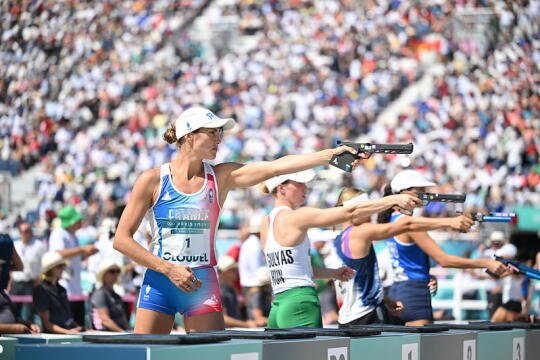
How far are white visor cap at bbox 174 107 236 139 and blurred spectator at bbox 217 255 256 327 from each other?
6155 mm

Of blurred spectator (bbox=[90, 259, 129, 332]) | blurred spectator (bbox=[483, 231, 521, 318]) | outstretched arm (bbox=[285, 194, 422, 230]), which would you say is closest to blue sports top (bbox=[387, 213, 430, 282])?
outstretched arm (bbox=[285, 194, 422, 230])

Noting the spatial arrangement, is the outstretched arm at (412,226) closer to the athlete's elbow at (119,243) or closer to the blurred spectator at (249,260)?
the athlete's elbow at (119,243)

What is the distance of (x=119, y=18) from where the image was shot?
3481cm

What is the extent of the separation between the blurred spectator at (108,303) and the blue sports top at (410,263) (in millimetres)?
3784

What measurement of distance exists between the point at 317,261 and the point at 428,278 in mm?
4292

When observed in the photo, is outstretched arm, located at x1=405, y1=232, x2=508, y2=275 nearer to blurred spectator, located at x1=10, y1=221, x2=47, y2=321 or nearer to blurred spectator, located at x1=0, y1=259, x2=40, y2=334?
blurred spectator, located at x1=0, y1=259, x2=40, y2=334

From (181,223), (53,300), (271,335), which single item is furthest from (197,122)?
(53,300)

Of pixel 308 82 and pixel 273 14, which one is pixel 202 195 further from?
pixel 273 14

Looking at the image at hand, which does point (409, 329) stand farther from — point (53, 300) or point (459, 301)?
point (459, 301)

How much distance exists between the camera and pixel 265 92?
2978 cm

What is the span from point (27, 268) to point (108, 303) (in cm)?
228

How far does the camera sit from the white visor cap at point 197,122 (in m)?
6.25

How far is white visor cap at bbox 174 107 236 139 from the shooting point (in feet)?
20.5

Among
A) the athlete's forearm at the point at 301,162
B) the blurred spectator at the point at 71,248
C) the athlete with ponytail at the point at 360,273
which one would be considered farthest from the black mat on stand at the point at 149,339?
the blurred spectator at the point at 71,248
